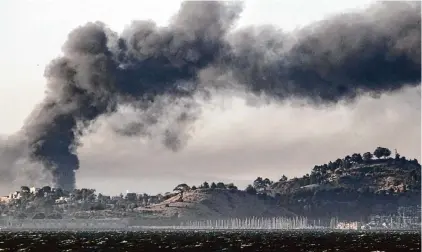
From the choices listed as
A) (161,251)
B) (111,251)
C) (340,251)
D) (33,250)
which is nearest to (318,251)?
(340,251)

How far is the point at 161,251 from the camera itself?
147 m

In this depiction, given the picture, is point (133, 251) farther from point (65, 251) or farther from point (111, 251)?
point (65, 251)

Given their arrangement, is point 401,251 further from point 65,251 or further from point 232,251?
point 65,251

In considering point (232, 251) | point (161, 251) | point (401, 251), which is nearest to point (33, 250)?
point (161, 251)

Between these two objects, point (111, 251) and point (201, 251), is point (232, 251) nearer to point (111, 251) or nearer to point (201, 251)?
point (201, 251)

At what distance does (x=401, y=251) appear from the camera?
146 metres

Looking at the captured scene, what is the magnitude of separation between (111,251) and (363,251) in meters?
51.4

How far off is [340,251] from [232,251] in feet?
71.5

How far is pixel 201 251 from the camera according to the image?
146500 millimetres

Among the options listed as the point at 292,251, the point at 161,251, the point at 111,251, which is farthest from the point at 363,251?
the point at 111,251

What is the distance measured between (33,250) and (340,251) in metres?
61.5

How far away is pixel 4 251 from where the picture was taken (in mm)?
140375

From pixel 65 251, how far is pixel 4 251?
38.0 ft

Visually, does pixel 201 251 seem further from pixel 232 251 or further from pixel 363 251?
pixel 363 251
